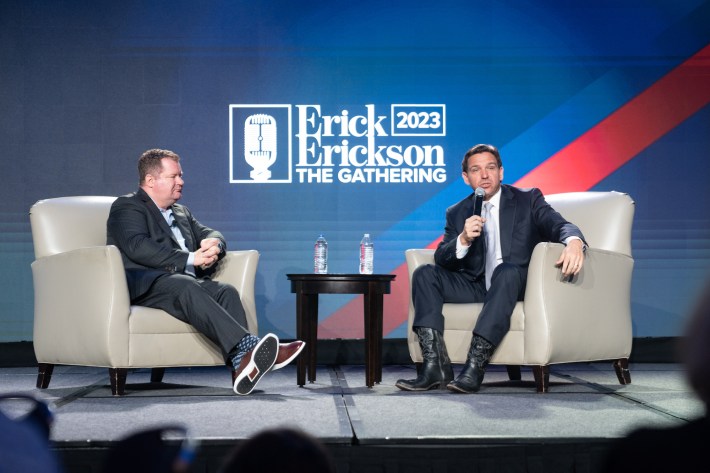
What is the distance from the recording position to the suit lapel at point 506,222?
4059mm

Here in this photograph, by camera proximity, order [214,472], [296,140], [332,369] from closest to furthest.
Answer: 1. [214,472]
2. [332,369]
3. [296,140]

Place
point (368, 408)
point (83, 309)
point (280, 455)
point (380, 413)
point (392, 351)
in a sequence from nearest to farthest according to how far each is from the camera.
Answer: point (280, 455)
point (380, 413)
point (368, 408)
point (83, 309)
point (392, 351)

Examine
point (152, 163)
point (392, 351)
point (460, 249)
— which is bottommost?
point (392, 351)

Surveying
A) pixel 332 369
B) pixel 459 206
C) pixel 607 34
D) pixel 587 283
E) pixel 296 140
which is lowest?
pixel 332 369

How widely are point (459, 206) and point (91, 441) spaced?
2258 mm

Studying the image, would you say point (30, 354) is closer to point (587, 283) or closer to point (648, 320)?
point (587, 283)

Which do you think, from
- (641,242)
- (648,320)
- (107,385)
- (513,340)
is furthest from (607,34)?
(107,385)

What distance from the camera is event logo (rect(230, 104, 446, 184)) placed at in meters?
5.46

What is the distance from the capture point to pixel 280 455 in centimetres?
97

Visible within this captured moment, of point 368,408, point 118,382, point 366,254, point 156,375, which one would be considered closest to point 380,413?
point 368,408

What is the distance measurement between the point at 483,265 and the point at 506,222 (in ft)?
0.77

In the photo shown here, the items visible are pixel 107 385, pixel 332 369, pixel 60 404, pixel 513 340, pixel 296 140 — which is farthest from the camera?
pixel 296 140

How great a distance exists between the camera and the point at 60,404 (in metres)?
3.47

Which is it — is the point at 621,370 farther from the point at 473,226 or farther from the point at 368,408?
the point at 368,408
